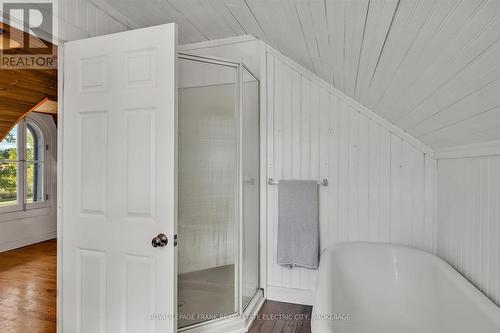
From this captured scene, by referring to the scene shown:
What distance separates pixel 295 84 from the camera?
2.48m

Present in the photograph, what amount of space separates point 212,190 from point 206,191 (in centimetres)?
5

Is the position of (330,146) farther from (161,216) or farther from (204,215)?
(161,216)

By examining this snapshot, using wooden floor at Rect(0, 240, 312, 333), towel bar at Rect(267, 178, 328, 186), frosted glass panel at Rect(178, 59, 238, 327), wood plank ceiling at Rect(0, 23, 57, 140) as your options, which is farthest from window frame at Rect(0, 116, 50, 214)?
towel bar at Rect(267, 178, 328, 186)

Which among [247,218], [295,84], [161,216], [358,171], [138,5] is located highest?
[138,5]

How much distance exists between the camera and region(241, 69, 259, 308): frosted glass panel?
2223 millimetres

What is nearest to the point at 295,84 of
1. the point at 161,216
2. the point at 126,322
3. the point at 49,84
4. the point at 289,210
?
the point at 289,210

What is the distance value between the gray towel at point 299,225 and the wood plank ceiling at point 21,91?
8.56 feet

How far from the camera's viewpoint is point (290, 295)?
245 centimetres

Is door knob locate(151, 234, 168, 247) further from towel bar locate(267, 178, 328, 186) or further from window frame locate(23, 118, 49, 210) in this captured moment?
window frame locate(23, 118, 49, 210)

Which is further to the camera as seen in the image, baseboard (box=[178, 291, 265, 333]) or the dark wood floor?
the dark wood floor

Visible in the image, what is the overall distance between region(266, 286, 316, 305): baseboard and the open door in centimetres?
119

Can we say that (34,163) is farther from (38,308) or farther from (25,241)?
(38,308)

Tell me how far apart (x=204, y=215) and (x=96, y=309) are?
2.75ft

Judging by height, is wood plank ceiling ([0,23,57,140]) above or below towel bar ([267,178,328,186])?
above
